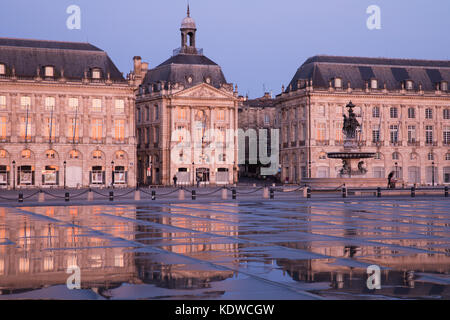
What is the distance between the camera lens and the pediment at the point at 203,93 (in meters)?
104

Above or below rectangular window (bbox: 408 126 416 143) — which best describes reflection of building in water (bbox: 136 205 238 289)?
below

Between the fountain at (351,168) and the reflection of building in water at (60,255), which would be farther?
the fountain at (351,168)

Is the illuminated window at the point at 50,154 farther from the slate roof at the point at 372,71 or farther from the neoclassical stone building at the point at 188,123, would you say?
the slate roof at the point at 372,71

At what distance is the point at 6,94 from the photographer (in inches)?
3583

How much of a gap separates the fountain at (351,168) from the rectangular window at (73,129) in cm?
3838

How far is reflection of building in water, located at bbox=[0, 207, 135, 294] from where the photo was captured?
13.9 meters

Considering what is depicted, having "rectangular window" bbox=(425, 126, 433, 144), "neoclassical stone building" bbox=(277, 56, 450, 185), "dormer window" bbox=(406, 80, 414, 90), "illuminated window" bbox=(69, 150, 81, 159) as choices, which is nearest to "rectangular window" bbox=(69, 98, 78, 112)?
"illuminated window" bbox=(69, 150, 81, 159)

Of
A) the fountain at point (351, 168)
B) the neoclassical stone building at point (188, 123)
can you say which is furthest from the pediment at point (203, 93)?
the fountain at point (351, 168)

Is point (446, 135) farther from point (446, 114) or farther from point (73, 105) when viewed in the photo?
point (73, 105)

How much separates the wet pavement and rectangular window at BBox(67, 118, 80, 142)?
217ft

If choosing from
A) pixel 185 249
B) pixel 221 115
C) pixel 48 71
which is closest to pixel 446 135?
pixel 221 115

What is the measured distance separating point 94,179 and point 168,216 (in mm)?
62829

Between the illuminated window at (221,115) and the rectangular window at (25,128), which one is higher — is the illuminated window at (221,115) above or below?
above

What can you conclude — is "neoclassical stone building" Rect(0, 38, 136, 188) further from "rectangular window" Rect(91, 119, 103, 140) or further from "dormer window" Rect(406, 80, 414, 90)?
"dormer window" Rect(406, 80, 414, 90)
